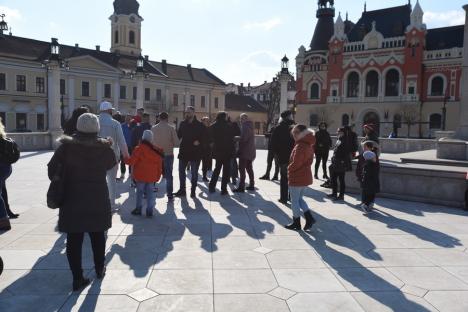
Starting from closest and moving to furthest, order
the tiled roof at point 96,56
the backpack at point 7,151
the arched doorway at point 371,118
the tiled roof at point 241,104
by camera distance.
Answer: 1. the backpack at point 7,151
2. the tiled roof at point 96,56
3. the arched doorway at point 371,118
4. the tiled roof at point 241,104

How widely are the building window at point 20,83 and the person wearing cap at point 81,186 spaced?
51610mm

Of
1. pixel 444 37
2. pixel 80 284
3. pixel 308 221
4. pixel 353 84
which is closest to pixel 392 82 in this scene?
pixel 353 84

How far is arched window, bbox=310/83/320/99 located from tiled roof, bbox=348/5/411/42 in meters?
7.90

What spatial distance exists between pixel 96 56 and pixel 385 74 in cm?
4052

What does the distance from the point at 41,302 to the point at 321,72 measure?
189 ft

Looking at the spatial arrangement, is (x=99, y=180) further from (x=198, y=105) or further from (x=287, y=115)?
(x=198, y=105)

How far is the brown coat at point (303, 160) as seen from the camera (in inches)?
247

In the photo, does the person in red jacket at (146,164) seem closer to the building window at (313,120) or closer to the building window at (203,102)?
the building window at (313,120)

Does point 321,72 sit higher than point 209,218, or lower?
higher

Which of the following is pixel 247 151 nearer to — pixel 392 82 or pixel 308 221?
pixel 308 221

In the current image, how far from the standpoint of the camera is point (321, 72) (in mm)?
57938

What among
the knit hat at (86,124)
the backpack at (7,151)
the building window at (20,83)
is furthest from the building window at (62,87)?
the knit hat at (86,124)

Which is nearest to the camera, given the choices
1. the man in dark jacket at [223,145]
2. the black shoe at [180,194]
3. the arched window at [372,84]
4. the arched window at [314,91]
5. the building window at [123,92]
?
the black shoe at [180,194]

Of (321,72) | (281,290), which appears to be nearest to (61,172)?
(281,290)
